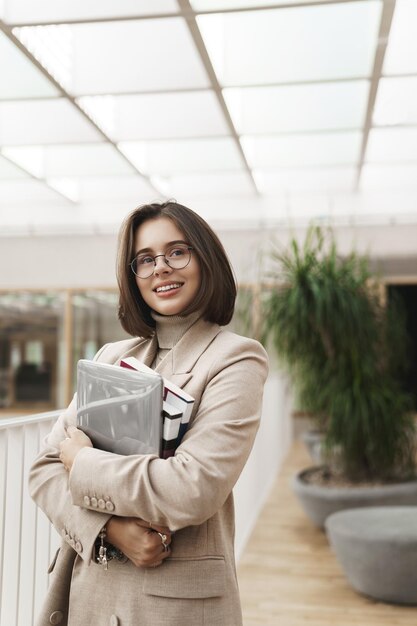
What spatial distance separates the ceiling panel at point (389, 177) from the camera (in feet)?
22.2

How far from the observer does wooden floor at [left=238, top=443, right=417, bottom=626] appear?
9.14 ft

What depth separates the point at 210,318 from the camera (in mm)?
1140

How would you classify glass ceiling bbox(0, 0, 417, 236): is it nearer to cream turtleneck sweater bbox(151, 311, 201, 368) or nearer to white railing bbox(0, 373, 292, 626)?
white railing bbox(0, 373, 292, 626)

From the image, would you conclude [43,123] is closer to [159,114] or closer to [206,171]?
[159,114]

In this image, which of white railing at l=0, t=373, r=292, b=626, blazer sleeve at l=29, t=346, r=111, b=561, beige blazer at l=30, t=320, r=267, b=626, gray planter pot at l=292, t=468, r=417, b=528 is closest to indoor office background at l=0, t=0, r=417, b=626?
white railing at l=0, t=373, r=292, b=626

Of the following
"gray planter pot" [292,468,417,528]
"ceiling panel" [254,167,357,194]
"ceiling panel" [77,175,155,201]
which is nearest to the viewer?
"gray planter pot" [292,468,417,528]

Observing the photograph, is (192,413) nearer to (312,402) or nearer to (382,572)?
(382,572)

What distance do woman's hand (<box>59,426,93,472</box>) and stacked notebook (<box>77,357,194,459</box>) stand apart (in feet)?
0.06

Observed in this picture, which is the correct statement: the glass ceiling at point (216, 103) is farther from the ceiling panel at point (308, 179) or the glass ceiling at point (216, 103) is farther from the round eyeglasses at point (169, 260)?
the round eyeglasses at point (169, 260)

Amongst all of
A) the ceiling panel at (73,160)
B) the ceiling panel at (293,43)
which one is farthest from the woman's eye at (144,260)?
the ceiling panel at (73,160)

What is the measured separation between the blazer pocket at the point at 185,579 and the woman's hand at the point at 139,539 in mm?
20

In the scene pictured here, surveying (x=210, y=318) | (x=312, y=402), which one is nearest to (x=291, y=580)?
(x=312, y=402)

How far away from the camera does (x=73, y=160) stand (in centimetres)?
600

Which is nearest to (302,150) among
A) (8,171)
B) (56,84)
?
(56,84)
